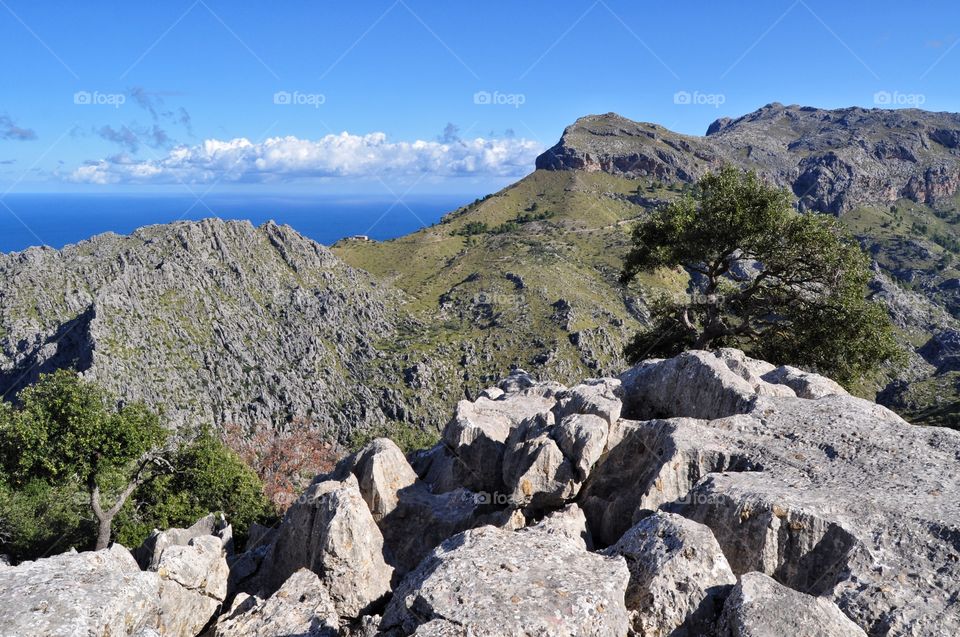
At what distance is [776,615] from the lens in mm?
10227

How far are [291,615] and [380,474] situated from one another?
7072 millimetres

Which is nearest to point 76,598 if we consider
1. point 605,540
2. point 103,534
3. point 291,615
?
point 291,615

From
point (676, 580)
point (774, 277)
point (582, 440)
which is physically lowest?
point (676, 580)

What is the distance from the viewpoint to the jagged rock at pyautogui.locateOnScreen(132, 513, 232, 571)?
18.8 m

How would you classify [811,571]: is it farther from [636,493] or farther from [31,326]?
[31,326]

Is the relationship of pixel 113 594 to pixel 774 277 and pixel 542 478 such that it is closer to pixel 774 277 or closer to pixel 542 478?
pixel 542 478

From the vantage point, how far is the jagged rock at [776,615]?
1003 cm

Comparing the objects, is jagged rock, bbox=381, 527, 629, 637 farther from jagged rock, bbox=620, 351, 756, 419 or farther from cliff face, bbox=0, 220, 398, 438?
cliff face, bbox=0, 220, 398, 438

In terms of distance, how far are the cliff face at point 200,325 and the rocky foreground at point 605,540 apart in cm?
10953

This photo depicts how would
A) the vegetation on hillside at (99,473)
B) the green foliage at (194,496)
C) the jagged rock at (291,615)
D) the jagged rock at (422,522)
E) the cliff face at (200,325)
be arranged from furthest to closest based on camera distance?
the cliff face at (200,325) → the green foliage at (194,496) → the vegetation on hillside at (99,473) → the jagged rock at (422,522) → the jagged rock at (291,615)

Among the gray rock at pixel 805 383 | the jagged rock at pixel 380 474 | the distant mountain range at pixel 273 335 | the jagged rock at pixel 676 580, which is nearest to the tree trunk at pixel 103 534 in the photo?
the jagged rock at pixel 380 474

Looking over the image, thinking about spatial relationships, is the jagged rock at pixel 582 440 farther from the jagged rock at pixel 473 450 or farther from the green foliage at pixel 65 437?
the green foliage at pixel 65 437

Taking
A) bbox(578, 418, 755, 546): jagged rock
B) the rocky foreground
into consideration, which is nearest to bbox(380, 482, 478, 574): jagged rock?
the rocky foreground

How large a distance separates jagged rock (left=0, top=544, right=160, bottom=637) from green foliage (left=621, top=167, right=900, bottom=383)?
30709 millimetres
